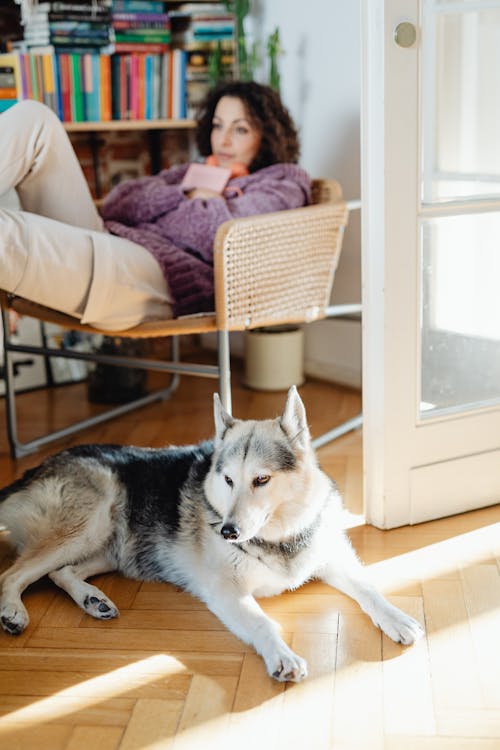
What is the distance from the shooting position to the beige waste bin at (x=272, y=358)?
338 centimetres

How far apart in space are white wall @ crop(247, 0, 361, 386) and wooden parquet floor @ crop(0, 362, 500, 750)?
53.6 inches

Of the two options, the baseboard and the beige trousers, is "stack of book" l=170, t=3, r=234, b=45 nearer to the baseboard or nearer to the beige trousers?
the beige trousers

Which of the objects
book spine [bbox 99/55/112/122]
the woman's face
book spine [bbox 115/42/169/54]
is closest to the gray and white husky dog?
the woman's face

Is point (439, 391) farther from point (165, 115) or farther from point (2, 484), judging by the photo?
point (165, 115)

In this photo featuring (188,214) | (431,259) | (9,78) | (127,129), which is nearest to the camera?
(431,259)

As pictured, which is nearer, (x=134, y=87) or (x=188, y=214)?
(x=188, y=214)

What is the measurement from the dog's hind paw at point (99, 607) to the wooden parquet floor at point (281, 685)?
Result: 2 cm

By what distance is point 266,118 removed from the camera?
298 centimetres

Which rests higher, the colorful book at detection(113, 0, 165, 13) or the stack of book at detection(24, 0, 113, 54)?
the colorful book at detection(113, 0, 165, 13)

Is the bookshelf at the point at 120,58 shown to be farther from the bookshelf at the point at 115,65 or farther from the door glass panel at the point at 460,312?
the door glass panel at the point at 460,312

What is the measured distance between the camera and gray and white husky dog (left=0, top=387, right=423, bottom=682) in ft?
5.76

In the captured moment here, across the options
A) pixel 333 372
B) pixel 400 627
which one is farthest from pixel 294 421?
pixel 333 372

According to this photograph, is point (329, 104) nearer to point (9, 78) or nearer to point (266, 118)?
point (266, 118)

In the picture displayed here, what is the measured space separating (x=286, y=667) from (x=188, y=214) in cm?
154
